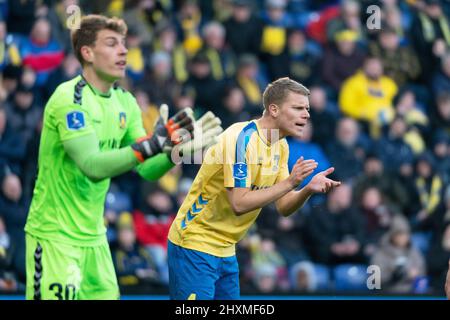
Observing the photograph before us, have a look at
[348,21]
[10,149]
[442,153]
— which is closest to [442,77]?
[442,153]

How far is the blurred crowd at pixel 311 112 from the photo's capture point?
495 inches

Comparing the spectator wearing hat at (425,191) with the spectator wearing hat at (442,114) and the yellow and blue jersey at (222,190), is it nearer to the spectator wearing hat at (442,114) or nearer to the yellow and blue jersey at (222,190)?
the spectator wearing hat at (442,114)

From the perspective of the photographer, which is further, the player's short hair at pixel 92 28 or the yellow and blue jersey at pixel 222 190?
the player's short hair at pixel 92 28

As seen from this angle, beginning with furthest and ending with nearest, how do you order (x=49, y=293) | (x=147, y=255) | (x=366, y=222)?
(x=366, y=222) < (x=147, y=255) < (x=49, y=293)

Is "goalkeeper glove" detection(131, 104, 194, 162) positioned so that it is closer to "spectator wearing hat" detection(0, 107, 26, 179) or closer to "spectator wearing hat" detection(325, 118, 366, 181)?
"spectator wearing hat" detection(0, 107, 26, 179)

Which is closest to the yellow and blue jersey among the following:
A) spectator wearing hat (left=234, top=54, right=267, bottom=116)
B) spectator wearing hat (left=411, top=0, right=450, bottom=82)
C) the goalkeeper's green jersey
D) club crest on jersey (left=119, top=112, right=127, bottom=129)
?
the goalkeeper's green jersey

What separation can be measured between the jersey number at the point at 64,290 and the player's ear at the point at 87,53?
68.1 inches

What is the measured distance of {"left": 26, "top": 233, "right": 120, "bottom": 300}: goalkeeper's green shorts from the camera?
7.89 m

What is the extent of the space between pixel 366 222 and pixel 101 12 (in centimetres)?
420

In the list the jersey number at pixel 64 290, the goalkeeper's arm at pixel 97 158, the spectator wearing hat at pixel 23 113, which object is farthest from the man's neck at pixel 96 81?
the spectator wearing hat at pixel 23 113
